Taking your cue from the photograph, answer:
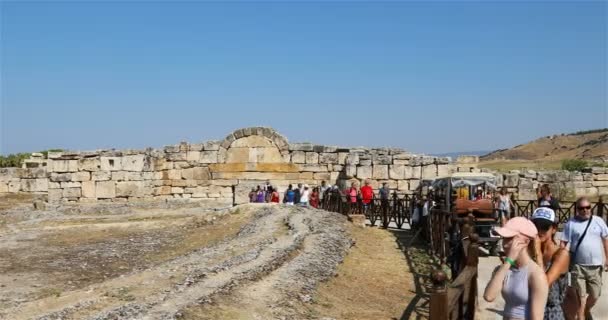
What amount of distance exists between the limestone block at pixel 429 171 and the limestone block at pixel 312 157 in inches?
156

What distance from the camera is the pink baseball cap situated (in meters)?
4.69

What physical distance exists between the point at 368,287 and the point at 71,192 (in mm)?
16043

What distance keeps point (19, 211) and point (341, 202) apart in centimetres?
1062

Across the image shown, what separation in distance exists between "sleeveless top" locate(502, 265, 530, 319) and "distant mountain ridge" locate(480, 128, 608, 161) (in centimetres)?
5652

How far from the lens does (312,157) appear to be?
23266 millimetres

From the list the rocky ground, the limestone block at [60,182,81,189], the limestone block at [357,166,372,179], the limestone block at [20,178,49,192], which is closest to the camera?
the rocky ground

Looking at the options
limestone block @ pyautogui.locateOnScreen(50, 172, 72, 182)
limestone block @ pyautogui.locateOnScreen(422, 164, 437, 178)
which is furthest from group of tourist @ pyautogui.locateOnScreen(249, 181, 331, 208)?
limestone block @ pyautogui.locateOnScreen(50, 172, 72, 182)

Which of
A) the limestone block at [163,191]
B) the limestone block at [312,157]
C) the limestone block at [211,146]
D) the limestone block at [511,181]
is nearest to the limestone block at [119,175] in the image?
the limestone block at [163,191]

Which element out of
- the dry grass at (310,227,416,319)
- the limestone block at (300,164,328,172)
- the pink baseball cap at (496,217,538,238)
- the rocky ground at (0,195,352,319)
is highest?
the limestone block at (300,164,328,172)

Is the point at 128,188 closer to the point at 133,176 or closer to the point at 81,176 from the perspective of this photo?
the point at 133,176

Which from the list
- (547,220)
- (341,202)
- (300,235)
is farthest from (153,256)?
(547,220)

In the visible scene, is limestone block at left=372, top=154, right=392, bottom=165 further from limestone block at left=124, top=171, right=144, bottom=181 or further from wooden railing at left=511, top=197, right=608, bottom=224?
limestone block at left=124, top=171, right=144, bottom=181

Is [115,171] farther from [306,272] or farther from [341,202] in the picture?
[306,272]

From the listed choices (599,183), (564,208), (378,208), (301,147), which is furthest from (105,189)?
(599,183)
